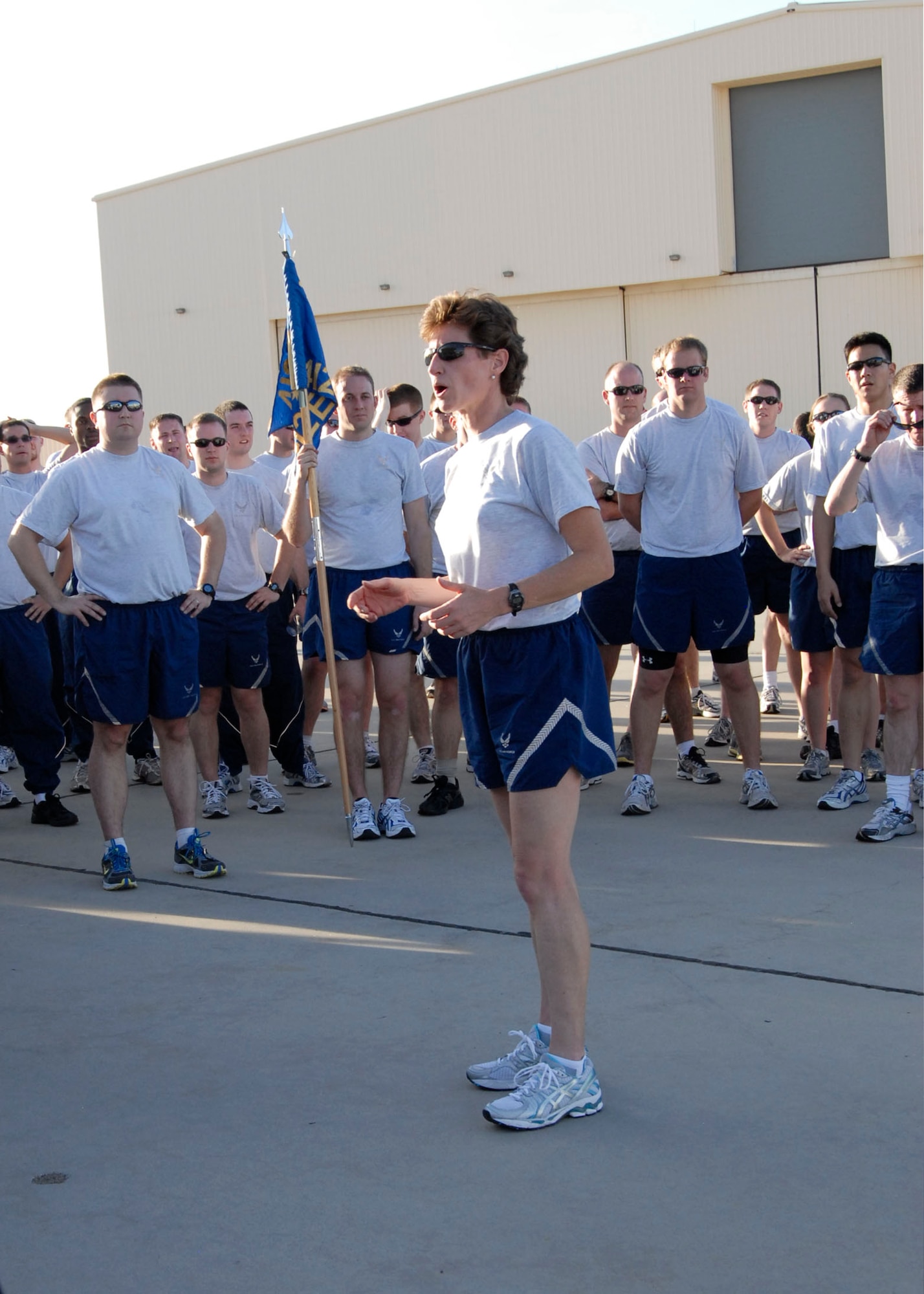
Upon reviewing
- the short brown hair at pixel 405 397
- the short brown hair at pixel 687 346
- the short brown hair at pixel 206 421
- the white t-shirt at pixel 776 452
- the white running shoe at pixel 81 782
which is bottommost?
the white running shoe at pixel 81 782

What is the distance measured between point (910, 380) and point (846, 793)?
1.98 metres

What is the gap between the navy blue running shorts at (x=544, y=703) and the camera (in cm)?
331

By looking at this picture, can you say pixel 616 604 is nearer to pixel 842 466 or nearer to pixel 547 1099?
pixel 842 466

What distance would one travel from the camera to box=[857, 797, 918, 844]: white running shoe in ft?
18.6

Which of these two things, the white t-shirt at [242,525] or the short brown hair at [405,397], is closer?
the white t-shirt at [242,525]

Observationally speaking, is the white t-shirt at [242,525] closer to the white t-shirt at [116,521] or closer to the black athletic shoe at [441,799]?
the white t-shirt at [116,521]

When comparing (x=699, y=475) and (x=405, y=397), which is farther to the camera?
(x=405, y=397)

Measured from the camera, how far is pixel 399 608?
161 inches

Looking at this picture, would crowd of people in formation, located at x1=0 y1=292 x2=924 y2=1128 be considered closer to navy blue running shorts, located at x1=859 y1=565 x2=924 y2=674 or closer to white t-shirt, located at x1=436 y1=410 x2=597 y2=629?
navy blue running shorts, located at x1=859 y1=565 x2=924 y2=674

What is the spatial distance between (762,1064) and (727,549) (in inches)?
134

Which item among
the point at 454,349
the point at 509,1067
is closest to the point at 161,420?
the point at 454,349

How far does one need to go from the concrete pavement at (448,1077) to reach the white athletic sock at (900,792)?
0.91ft

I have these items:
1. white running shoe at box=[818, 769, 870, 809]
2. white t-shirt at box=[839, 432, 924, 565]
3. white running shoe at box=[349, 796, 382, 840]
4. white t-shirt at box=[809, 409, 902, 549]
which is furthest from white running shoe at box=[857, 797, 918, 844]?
white running shoe at box=[349, 796, 382, 840]

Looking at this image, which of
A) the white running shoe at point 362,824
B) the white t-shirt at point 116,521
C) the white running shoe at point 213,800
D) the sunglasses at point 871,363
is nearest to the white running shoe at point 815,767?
the sunglasses at point 871,363
